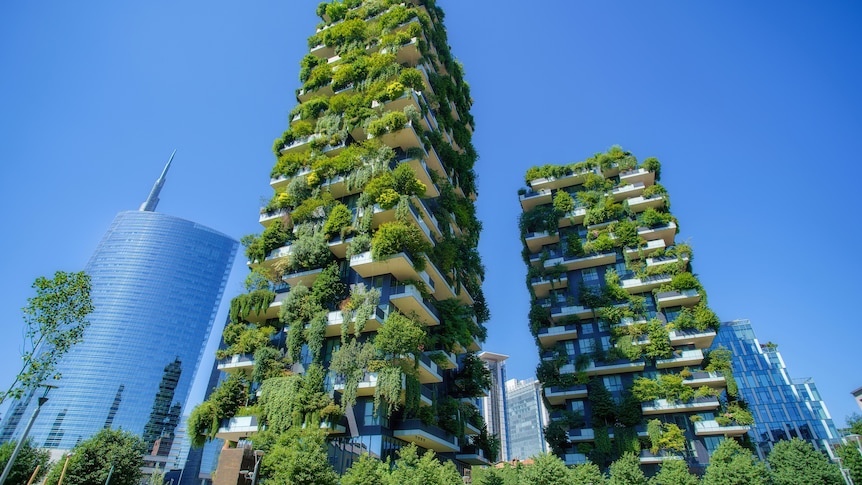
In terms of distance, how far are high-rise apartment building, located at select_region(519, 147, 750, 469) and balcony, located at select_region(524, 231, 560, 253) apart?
11cm

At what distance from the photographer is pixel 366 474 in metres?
20.9

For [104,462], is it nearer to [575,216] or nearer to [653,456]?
[653,456]

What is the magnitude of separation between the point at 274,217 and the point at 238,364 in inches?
458

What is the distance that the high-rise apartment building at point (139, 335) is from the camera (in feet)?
387

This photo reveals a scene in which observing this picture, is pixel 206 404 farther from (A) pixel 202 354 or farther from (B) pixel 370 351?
(A) pixel 202 354

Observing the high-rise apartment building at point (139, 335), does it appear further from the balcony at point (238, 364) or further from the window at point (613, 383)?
the window at point (613, 383)

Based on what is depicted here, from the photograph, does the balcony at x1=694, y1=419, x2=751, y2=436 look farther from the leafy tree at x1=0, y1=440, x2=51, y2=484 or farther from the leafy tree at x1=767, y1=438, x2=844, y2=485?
the leafy tree at x1=0, y1=440, x2=51, y2=484

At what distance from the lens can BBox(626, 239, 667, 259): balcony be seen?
43.6m

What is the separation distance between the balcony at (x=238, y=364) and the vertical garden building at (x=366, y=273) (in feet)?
0.33

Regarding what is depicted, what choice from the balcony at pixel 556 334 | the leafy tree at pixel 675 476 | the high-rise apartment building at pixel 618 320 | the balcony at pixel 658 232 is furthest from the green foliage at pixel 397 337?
the balcony at pixel 658 232

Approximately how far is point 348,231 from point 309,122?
525 inches

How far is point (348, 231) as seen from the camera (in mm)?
31938

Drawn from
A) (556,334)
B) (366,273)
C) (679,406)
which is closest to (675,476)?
(679,406)

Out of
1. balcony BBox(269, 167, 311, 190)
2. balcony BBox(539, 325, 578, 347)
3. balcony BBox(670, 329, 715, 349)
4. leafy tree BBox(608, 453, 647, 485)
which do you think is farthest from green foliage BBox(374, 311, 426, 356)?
balcony BBox(670, 329, 715, 349)
